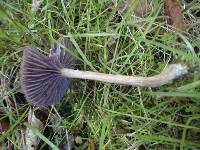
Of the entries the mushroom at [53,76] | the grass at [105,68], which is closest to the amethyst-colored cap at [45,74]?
the mushroom at [53,76]

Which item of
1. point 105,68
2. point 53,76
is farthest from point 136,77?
point 53,76

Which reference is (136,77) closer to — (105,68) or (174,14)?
(105,68)

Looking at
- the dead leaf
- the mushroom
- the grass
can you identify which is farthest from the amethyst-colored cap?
the dead leaf

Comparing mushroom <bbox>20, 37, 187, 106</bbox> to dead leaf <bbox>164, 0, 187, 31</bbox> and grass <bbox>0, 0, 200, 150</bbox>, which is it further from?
dead leaf <bbox>164, 0, 187, 31</bbox>

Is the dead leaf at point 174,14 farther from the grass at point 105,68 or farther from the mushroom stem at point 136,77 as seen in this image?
the mushroom stem at point 136,77

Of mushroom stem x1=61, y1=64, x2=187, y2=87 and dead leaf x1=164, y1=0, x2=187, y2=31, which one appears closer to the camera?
mushroom stem x1=61, y1=64, x2=187, y2=87

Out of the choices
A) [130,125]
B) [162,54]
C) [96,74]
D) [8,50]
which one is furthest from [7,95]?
[162,54]
